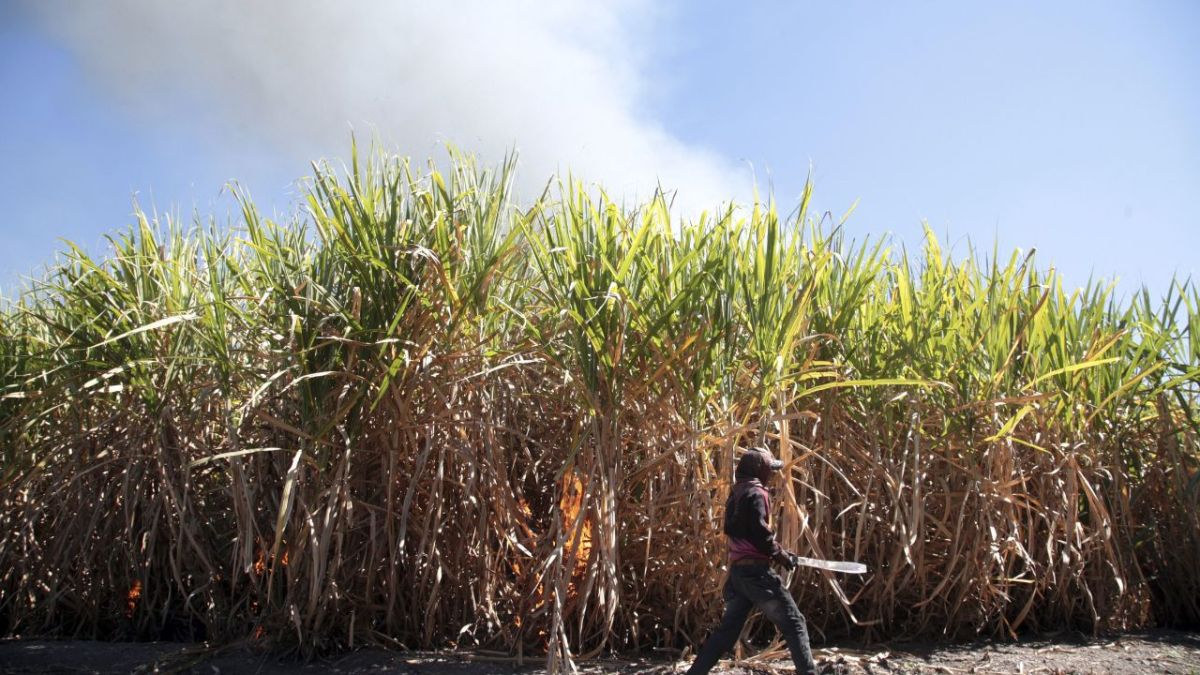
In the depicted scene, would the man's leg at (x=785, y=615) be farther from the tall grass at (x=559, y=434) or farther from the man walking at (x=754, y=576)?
the tall grass at (x=559, y=434)

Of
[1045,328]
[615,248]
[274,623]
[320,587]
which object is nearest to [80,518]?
[274,623]

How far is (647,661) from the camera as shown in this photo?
13.5ft

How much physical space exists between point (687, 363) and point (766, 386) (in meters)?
0.37

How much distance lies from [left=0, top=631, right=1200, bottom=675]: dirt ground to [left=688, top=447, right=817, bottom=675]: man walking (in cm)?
45

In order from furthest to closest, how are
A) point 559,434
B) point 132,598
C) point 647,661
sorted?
point 132,598 < point 559,434 < point 647,661

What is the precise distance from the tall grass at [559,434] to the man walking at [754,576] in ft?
1.31

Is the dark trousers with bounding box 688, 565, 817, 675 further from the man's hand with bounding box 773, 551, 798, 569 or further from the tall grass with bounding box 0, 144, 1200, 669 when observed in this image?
the tall grass with bounding box 0, 144, 1200, 669

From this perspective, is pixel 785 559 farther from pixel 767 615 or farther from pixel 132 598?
pixel 132 598

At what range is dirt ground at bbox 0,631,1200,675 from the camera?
158 inches

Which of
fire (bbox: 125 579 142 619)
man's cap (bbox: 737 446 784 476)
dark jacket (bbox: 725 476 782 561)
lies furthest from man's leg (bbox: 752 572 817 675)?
fire (bbox: 125 579 142 619)

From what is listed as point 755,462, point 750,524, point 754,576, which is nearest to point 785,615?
point 754,576

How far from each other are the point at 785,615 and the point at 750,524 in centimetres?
39

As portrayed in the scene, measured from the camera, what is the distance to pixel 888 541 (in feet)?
15.9

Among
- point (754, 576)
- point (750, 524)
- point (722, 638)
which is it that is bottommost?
point (722, 638)
